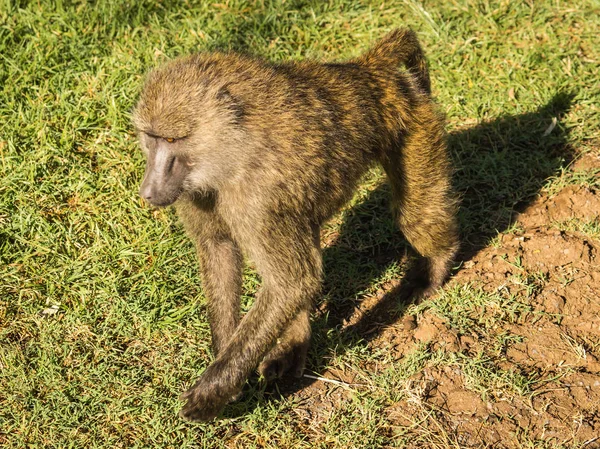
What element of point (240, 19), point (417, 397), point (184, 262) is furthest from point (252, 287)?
point (240, 19)

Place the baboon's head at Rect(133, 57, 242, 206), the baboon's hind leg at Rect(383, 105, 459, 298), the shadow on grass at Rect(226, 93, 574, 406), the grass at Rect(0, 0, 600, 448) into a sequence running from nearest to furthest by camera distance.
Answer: the baboon's head at Rect(133, 57, 242, 206) < the grass at Rect(0, 0, 600, 448) < the baboon's hind leg at Rect(383, 105, 459, 298) < the shadow on grass at Rect(226, 93, 574, 406)

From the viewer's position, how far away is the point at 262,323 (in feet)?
11.0

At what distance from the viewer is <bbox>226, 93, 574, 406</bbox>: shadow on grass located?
158 inches

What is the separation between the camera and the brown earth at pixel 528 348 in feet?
11.1

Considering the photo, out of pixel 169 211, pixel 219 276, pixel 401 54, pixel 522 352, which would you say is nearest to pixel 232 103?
pixel 219 276

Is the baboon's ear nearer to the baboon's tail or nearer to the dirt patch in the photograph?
the baboon's tail

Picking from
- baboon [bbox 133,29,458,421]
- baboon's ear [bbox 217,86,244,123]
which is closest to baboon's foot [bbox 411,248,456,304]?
baboon [bbox 133,29,458,421]

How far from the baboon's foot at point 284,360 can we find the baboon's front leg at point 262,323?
0.34m

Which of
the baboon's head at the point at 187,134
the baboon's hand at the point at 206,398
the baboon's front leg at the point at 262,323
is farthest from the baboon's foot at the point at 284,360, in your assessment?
the baboon's head at the point at 187,134

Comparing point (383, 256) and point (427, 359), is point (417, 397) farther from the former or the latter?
point (383, 256)

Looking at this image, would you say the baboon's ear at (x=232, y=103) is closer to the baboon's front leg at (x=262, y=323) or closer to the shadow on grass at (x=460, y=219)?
the baboon's front leg at (x=262, y=323)

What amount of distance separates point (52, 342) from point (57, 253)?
53 cm

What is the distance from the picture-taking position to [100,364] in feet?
12.4

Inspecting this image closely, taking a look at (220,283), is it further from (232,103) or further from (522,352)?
(522,352)
